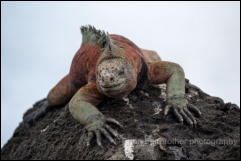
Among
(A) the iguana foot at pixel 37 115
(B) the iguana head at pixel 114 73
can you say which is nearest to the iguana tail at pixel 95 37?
(B) the iguana head at pixel 114 73

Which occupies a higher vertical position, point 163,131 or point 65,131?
point 163,131

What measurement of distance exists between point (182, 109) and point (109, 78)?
1.29 m

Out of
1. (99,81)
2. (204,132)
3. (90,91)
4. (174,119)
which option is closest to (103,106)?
(90,91)

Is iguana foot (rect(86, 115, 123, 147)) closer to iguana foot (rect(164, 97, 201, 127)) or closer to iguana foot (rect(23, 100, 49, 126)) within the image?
iguana foot (rect(164, 97, 201, 127))

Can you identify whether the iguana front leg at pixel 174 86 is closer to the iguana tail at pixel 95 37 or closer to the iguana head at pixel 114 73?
the iguana head at pixel 114 73

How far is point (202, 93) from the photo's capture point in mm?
6574

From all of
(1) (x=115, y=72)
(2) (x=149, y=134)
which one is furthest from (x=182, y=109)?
(1) (x=115, y=72)

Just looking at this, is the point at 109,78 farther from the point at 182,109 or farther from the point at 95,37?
the point at 95,37

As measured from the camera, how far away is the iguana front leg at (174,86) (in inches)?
211

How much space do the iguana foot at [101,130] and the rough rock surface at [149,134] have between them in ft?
0.28

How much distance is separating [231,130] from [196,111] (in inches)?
31.4

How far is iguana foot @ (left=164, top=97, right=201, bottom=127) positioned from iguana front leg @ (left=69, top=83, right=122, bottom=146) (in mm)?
925

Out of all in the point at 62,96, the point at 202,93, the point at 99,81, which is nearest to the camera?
the point at 99,81

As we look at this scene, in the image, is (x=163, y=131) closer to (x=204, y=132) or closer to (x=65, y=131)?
(x=204, y=132)
